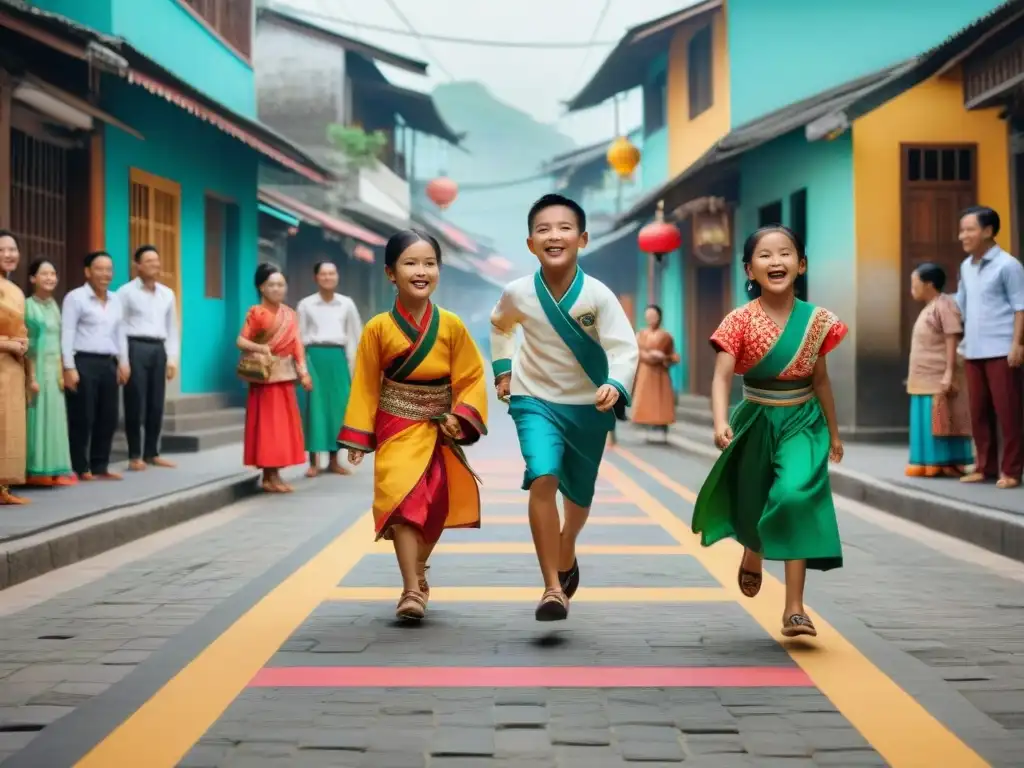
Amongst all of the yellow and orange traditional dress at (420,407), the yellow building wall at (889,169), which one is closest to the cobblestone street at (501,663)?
the yellow and orange traditional dress at (420,407)

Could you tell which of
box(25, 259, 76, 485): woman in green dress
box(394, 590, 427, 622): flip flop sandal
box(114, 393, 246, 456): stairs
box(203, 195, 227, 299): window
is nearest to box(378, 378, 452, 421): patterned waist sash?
box(394, 590, 427, 622): flip flop sandal

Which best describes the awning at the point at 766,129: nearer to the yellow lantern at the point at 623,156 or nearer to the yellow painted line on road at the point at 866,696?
the yellow lantern at the point at 623,156

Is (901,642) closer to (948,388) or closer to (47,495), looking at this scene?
(948,388)


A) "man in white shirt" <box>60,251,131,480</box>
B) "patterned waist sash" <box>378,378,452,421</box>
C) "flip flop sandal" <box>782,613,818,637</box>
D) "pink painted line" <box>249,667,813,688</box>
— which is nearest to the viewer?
"pink painted line" <box>249,667,813,688</box>

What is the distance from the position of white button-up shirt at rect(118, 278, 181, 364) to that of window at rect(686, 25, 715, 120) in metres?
13.2

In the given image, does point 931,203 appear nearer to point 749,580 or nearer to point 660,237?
point 660,237

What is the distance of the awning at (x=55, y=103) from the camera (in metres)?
10.6

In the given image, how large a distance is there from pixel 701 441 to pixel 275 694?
12.5 m

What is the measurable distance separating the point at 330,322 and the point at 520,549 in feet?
16.0

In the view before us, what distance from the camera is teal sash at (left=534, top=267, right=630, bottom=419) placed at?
5418 mm

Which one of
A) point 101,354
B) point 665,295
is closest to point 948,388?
point 101,354

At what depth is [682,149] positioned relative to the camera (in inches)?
966

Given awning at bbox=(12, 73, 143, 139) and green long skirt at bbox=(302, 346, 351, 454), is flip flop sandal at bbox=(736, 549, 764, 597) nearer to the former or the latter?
green long skirt at bbox=(302, 346, 351, 454)

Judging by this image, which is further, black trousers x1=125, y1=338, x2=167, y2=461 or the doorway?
the doorway
